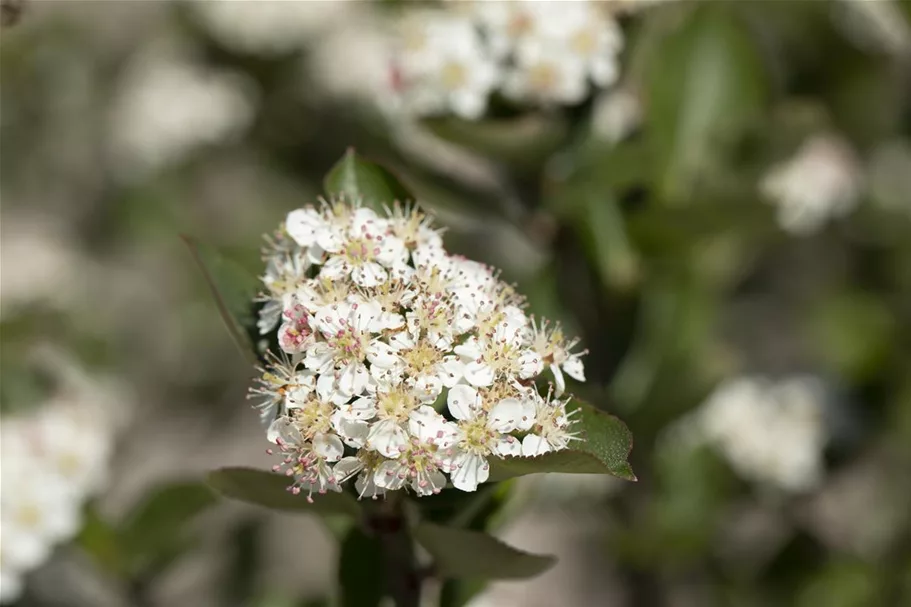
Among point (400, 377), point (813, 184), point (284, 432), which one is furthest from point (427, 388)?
point (813, 184)

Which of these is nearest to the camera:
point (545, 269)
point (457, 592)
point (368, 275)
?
point (368, 275)

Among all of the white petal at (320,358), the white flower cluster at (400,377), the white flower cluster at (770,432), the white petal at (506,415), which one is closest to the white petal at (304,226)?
the white flower cluster at (400,377)

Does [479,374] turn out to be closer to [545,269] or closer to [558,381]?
[558,381]

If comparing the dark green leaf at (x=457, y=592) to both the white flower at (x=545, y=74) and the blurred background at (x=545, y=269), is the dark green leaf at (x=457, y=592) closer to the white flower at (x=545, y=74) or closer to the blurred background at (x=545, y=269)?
the blurred background at (x=545, y=269)

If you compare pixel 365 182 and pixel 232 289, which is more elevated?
pixel 365 182

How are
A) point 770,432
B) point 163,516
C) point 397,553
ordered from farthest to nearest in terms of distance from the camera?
point 770,432 → point 163,516 → point 397,553

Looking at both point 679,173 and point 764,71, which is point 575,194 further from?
point 764,71

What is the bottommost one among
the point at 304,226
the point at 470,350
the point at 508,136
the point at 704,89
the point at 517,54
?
the point at 470,350
